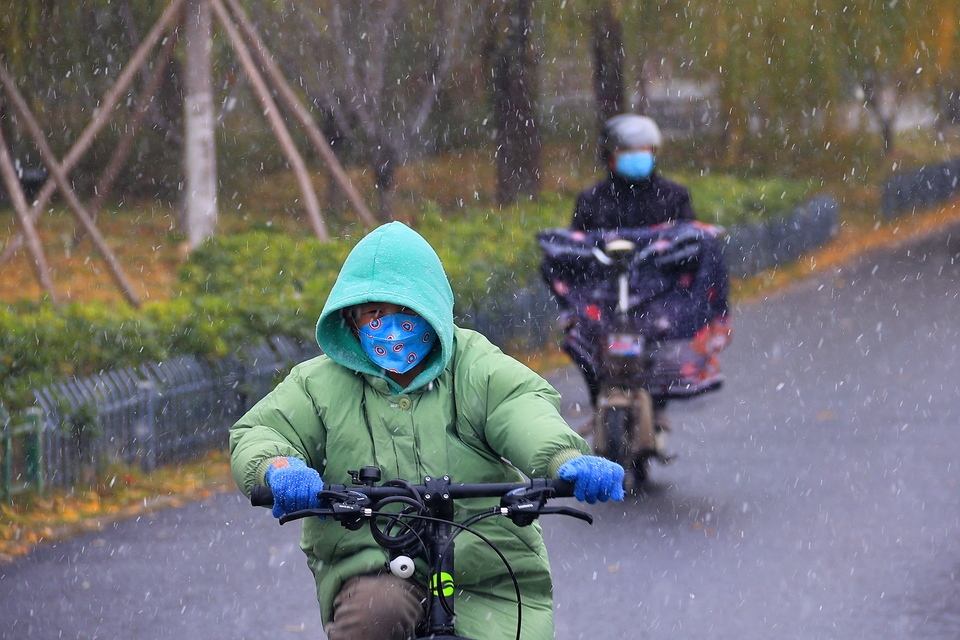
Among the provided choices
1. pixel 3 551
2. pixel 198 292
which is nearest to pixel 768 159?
pixel 198 292

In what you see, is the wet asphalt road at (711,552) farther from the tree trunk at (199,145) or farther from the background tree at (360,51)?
the background tree at (360,51)

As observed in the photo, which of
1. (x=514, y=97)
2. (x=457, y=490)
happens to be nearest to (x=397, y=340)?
(x=457, y=490)

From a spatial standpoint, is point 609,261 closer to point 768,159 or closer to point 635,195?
point 635,195

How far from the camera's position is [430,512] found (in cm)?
306

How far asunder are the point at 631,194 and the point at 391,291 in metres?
4.83

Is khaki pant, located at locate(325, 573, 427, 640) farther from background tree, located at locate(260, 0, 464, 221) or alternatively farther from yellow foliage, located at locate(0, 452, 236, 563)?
background tree, located at locate(260, 0, 464, 221)

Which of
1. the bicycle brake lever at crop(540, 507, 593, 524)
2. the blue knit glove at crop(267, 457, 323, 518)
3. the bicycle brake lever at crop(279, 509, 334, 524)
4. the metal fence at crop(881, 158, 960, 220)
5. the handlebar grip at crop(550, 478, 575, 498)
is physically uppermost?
the blue knit glove at crop(267, 457, 323, 518)

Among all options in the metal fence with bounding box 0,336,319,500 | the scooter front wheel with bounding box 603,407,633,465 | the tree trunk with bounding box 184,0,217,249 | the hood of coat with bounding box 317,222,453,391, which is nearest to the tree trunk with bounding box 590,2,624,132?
the tree trunk with bounding box 184,0,217,249

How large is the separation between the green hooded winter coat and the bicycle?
0.22m

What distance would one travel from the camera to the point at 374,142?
1830cm

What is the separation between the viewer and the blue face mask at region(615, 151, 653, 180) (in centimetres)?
800

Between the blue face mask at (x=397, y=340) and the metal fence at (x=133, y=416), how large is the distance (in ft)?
15.4

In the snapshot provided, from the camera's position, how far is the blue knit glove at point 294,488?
9.70 feet

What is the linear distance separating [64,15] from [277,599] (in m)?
14.3
